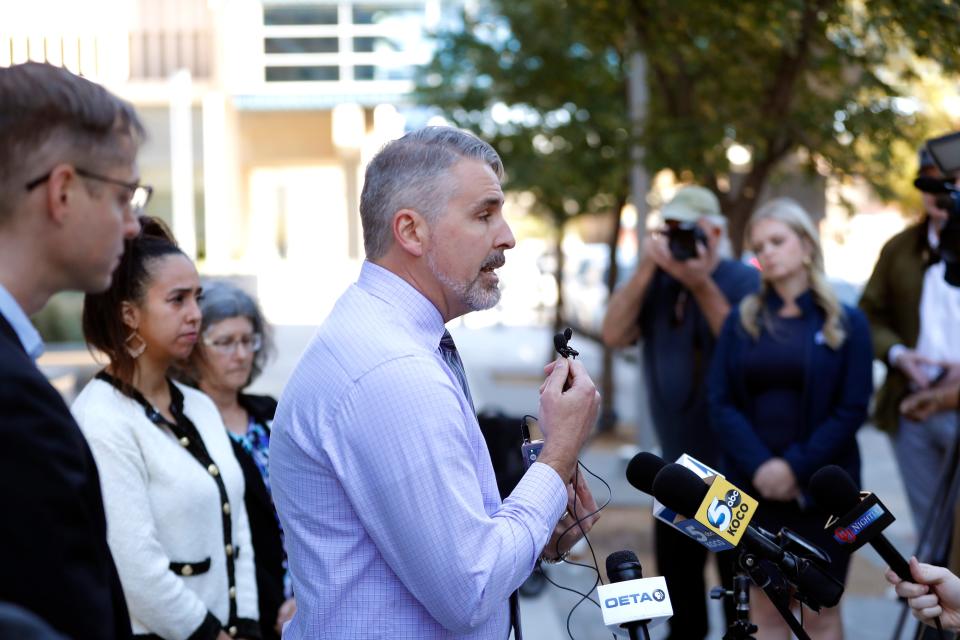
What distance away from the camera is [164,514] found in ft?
11.0

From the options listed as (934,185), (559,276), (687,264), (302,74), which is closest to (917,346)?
(687,264)

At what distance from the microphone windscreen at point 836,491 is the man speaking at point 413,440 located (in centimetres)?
55

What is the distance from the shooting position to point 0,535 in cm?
158

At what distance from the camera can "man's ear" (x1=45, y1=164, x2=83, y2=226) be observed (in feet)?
5.89

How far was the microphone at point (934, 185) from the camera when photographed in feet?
14.5

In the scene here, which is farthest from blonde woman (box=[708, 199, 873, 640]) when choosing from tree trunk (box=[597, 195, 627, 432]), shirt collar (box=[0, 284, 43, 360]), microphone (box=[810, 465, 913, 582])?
tree trunk (box=[597, 195, 627, 432])

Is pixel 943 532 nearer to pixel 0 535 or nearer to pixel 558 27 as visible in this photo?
pixel 0 535

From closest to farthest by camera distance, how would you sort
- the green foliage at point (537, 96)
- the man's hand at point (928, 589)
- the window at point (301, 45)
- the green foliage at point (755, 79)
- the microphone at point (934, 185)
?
1. the man's hand at point (928, 589)
2. the microphone at point (934, 185)
3. the green foliage at point (755, 79)
4. the green foliage at point (537, 96)
5. the window at point (301, 45)

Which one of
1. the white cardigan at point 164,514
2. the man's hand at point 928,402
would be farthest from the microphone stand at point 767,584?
the man's hand at point 928,402

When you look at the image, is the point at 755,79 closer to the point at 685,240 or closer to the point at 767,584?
the point at 685,240

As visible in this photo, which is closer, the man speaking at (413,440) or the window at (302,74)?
the man speaking at (413,440)

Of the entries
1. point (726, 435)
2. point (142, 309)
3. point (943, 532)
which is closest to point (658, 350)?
point (726, 435)

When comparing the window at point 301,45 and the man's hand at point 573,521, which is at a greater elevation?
the man's hand at point 573,521

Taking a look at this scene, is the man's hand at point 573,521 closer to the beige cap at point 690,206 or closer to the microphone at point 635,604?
the microphone at point 635,604
